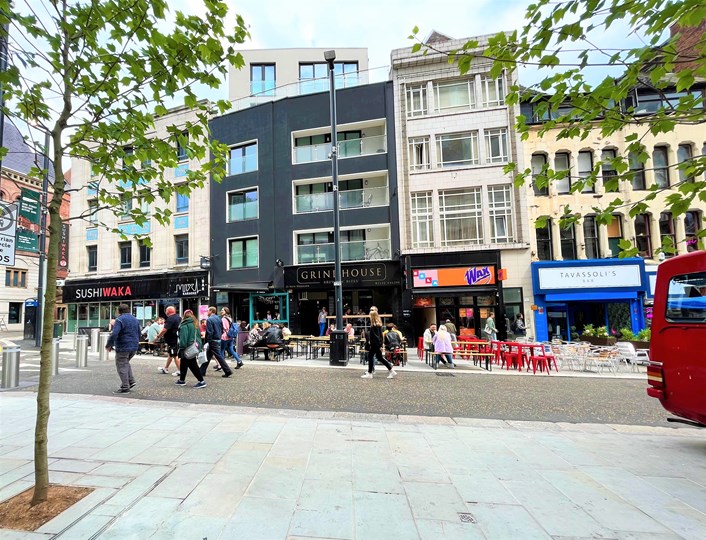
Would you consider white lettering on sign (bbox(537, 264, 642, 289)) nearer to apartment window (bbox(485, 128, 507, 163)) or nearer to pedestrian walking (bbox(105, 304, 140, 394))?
apartment window (bbox(485, 128, 507, 163))

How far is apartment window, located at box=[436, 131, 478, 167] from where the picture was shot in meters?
19.8

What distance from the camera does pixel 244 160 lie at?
75.7 ft

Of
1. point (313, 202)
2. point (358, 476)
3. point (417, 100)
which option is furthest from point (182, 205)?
point (358, 476)

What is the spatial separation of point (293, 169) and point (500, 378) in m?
16.4

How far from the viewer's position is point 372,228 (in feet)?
68.6

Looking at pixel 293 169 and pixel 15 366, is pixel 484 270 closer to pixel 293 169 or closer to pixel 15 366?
pixel 293 169

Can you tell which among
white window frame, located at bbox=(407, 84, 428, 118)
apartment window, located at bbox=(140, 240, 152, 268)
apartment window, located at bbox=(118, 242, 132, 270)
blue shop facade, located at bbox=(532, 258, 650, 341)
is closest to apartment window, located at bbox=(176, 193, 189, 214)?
apartment window, located at bbox=(140, 240, 152, 268)

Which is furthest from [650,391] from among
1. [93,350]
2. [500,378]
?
[93,350]

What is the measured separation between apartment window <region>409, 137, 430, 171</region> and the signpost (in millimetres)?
17863

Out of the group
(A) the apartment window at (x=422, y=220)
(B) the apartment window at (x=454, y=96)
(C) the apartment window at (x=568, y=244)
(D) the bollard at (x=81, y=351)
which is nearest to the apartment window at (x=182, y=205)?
(D) the bollard at (x=81, y=351)

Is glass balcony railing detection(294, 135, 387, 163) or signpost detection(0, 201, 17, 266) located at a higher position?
glass balcony railing detection(294, 135, 387, 163)

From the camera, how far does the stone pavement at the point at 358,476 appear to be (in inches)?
114

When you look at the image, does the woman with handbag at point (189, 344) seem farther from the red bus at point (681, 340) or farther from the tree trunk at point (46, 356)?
the red bus at point (681, 340)

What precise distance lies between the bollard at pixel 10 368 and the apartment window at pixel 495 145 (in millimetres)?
20147
